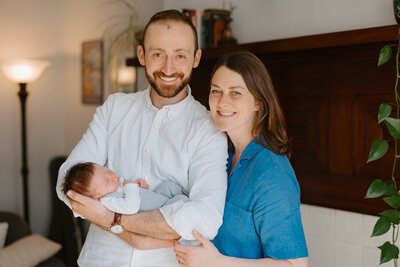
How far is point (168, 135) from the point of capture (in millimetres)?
1672

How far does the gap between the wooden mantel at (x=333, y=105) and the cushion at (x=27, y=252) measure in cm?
196

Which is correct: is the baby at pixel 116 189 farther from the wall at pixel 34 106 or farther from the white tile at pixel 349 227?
the wall at pixel 34 106

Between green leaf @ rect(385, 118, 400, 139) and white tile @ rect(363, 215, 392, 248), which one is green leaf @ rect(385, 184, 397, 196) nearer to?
green leaf @ rect(385, 118, 400, 139)

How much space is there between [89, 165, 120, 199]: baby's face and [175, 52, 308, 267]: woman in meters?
0.35

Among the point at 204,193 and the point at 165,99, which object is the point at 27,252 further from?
the point at 204,193

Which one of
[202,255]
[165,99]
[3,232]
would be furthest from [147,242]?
[3,232]

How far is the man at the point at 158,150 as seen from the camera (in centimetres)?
148

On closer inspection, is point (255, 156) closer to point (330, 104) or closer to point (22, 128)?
point (330, 104)

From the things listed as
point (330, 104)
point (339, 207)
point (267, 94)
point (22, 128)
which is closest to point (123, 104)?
point (267, 94)

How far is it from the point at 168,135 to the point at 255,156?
14.2 inches

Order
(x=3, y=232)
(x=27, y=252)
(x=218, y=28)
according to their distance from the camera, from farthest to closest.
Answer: (x=3, y=232), (x=27, y=252), (x=218, y=28)

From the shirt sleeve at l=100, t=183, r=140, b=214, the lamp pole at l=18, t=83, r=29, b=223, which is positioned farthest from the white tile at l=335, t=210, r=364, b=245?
the lamp pole at l=18, t=83, r=29, b=223

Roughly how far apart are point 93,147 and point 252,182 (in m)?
0.67

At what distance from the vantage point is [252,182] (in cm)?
147
